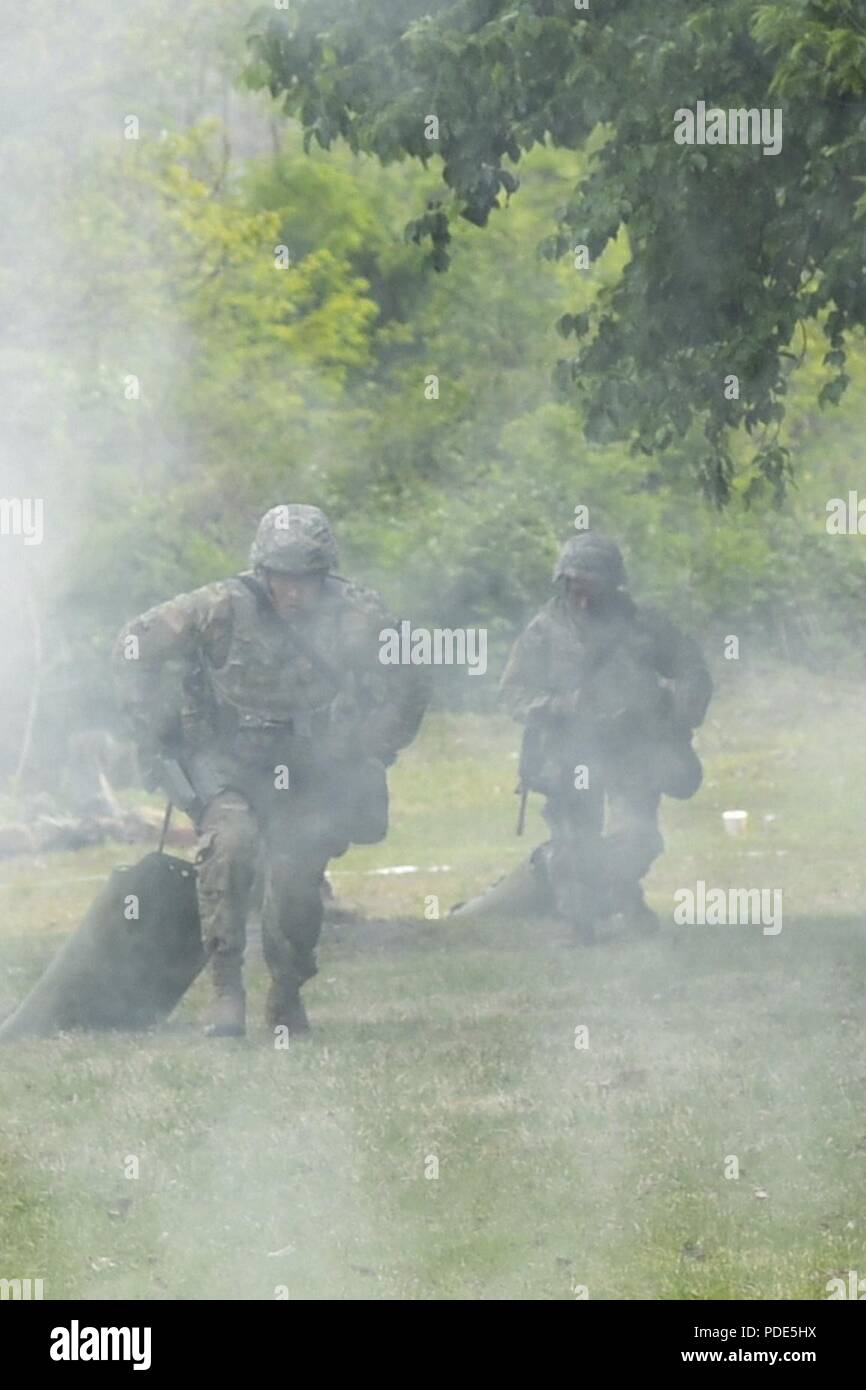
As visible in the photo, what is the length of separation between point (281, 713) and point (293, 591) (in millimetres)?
461

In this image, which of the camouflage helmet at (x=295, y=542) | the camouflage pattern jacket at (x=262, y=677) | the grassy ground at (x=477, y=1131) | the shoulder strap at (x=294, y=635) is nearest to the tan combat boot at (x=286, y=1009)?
the grassy ground at (x=477, y=1131)

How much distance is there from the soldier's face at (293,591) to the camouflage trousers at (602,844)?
3179mm

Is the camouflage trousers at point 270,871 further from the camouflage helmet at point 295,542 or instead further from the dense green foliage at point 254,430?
the dense green foliage at point 254,430

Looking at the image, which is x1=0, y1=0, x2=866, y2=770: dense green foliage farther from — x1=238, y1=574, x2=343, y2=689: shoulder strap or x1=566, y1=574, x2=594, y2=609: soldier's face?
x1=238, y1=574, x2=343, y2=689: shoulder strap

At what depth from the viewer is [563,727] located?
485 inches

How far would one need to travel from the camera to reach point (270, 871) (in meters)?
9.32

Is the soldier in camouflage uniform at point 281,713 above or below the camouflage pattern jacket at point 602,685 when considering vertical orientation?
below

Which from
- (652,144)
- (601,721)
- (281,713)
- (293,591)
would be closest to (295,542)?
(293,591)

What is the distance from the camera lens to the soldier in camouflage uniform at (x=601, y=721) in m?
12.1

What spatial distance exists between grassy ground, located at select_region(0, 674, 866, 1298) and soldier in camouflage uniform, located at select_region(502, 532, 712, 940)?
Answer: 1.09 feet

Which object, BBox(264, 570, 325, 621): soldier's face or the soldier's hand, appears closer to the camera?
BBox(264, 570, 325, 621): soldier's face

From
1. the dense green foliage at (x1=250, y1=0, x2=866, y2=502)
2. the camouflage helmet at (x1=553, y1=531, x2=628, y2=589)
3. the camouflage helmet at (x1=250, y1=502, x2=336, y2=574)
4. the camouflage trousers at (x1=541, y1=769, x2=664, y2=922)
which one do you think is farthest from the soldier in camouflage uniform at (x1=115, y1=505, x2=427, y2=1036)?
the camouflage trousers at (x1=541, y1=769, x2=664, y2=922)

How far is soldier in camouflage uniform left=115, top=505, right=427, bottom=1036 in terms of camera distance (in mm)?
9289

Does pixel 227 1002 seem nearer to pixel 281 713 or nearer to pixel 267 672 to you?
pixel 281 713
